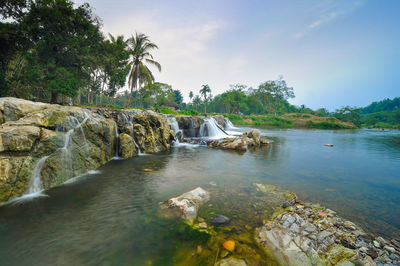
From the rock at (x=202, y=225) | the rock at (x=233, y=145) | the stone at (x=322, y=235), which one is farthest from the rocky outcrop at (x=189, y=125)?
the stone at (x=322, y=235)

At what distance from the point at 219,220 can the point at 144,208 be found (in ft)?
7.61

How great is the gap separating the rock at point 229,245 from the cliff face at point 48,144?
645cm

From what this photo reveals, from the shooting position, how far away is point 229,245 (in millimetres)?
3529

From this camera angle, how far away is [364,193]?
6477 mm

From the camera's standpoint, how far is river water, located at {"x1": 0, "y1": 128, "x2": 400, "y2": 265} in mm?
3412

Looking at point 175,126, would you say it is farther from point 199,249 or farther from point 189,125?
point 199,249

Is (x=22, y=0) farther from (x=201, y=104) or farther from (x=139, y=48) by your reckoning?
(x=201, y=104)

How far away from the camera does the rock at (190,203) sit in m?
4.59

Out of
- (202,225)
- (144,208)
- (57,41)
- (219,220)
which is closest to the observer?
(202,225)

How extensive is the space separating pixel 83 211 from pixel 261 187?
613 cm

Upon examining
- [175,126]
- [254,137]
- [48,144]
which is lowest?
[254,137]

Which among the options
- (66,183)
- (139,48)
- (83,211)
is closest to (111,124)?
(66,183)

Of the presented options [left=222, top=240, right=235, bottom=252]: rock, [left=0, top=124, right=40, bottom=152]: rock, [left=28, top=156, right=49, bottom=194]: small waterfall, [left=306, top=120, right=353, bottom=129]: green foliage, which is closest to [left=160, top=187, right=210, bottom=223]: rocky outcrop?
[left=222, top=240, right=235, bottom=252]: rock

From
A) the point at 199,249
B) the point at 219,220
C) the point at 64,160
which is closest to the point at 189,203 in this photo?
the point at 219,220
